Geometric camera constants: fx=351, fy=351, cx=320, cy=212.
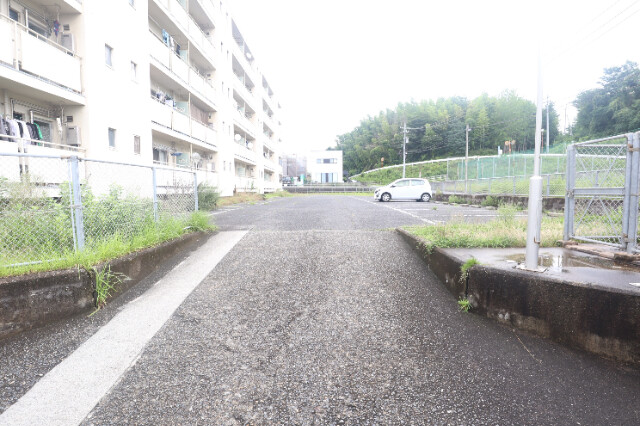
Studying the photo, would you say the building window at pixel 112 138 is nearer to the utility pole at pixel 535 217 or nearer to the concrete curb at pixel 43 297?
the concrete curb at pixel 43 297

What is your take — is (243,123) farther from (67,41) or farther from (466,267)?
(466,267)

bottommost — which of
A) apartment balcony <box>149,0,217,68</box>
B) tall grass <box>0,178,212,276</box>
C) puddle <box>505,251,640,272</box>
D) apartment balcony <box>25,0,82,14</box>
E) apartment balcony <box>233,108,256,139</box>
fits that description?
puddle <box>505,251,640,272</box>

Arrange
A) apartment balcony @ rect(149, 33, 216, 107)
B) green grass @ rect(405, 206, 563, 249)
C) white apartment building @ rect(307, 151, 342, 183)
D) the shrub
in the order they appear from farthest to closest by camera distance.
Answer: white apartment building @ rect(307, 151, 342, 183) < apartment balcony @ rect(149, 33, 216, 107) < the shrub < green grass @ rect(405, 206, 563, 249)

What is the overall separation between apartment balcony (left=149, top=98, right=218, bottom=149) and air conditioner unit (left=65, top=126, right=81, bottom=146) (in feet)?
13.2

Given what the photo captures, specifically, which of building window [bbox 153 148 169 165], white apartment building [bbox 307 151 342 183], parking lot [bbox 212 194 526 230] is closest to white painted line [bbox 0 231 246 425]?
parking lot [bbox 212 194 526 230]

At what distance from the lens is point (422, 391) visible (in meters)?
2.37

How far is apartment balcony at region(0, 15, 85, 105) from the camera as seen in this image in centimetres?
771

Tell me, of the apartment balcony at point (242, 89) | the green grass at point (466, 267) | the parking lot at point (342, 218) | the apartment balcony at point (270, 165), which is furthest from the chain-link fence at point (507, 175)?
the apartment balcony at point (270, 165)

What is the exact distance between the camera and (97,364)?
2719 millimetres

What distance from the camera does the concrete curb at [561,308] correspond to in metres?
2.68

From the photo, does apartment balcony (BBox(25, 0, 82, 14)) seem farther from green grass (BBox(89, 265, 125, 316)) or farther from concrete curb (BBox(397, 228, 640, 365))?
concrete curb (BBox(397, 228, 640, 365))

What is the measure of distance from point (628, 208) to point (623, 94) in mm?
58271

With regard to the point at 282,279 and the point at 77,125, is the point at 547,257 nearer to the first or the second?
the point at 282,279

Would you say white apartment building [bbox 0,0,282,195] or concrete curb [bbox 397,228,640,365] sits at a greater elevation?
white apartment building [bbox 0,0,282,195]
